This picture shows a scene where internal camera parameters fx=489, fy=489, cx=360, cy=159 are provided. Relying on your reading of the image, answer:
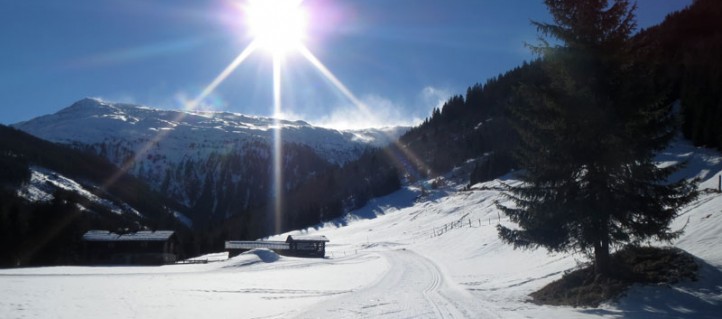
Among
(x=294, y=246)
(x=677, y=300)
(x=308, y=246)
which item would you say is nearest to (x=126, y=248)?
(x=294, y=246)

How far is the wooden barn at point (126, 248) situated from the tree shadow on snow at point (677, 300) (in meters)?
64.5

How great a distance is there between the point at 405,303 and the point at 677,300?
29.3 feet

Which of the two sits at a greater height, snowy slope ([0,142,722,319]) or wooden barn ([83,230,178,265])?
wooden barn ([83,230,178,265])

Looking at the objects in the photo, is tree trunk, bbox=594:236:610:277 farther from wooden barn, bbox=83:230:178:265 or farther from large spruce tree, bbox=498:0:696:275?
wooden barn, bbox=83:230:178:265

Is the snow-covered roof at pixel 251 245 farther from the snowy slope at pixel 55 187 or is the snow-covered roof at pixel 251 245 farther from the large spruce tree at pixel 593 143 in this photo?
the snowy slope at pixel 55 187

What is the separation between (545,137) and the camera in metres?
18.2

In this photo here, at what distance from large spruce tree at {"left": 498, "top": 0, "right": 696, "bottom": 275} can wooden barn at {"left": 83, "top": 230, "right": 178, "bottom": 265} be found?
199 feet

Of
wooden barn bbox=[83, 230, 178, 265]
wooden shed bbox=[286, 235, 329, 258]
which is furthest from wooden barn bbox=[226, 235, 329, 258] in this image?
wooden barn bbox=[83, 230, 178, 265]

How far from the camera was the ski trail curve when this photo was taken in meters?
16.2

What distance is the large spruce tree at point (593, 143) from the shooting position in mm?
16641

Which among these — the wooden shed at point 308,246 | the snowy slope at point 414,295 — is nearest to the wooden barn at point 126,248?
the wooden shed at point 308,246

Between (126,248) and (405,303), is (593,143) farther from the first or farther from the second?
(126,248)

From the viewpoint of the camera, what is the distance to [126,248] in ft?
225

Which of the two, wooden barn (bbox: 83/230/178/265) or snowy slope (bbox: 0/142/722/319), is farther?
wooden barn (bbox: 83/230/178/265)
